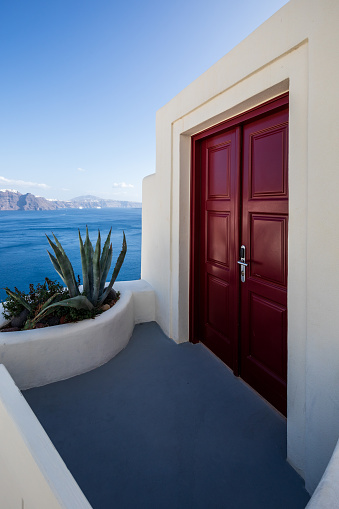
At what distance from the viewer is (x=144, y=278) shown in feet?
14.7

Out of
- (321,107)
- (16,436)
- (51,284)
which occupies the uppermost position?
(321,107)

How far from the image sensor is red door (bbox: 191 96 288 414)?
229 centimetres

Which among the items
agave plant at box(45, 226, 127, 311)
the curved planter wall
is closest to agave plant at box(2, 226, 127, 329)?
agave plant at box(45, 226, 127, 311)

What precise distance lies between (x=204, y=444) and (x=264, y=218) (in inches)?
64.0

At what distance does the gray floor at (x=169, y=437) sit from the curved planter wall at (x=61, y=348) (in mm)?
100

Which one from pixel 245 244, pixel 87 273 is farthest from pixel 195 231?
pixel 87 273

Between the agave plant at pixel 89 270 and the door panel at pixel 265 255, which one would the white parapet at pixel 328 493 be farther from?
the agave plant at pixel 89 270

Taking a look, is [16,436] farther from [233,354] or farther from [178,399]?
[233,354]

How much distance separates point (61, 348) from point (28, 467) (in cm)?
158

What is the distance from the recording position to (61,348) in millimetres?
2764

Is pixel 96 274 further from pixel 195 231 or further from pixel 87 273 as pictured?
pixel 195 231

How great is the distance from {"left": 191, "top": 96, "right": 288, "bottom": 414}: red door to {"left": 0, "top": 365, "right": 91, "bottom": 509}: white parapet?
1693 millimetres

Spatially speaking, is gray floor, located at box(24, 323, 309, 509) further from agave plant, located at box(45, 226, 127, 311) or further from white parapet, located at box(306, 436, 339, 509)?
white parapet, located at box(306, 436, 339, 509)

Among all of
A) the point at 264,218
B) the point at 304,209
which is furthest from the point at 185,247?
the point at 304,209
